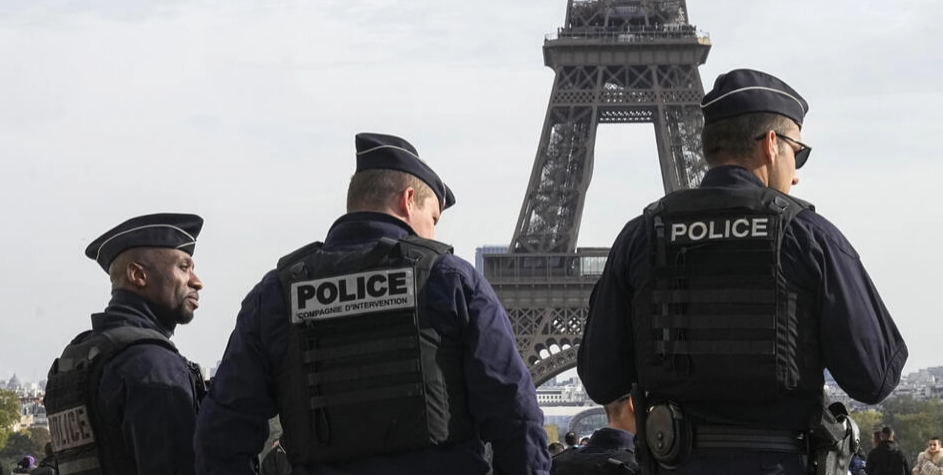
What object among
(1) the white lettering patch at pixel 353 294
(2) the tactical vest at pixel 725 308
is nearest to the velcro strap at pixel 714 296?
(2) the tactical vest at pixel 725 308

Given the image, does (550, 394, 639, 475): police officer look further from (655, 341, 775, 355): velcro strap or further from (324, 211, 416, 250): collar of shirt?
(324, 211, 416, 250): collar of shirt

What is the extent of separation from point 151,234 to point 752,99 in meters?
2.71

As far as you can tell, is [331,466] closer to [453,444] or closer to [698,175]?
[453,444]

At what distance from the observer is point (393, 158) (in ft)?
22.6

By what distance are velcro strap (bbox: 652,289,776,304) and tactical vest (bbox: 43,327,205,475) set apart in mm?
2057

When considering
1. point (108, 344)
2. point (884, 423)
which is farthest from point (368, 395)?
point (884, 423)

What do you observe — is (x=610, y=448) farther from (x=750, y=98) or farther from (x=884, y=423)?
(x=884, y=423)

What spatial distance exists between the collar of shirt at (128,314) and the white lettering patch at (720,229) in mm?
2423

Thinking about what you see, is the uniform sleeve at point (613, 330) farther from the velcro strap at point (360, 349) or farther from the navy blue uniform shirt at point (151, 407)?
the navy blue uniform shirt at point (151, 407)

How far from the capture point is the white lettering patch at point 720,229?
21.9ft

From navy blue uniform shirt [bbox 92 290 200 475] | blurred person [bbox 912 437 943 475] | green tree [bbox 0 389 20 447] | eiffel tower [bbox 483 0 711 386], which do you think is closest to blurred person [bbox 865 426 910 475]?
blurred person [bbox 912 437 943 475]

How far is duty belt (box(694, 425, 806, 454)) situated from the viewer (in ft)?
21.4

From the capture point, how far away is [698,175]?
64.2 metres

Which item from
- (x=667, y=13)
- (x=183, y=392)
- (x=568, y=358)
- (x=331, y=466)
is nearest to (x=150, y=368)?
(x=183, y=392)
